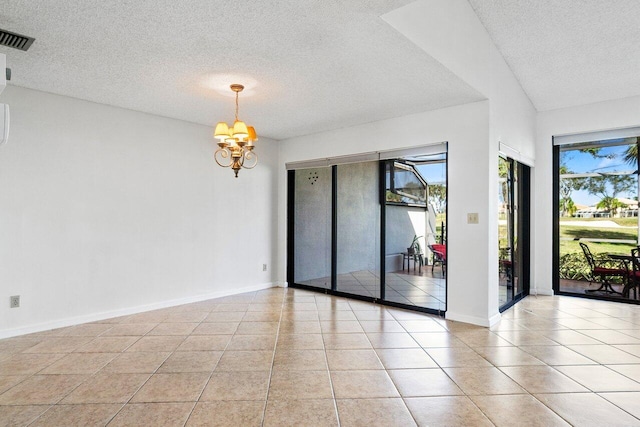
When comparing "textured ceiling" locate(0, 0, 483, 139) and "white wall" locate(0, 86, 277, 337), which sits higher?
"textured ceiling" locate(0, 0, 483, 139)

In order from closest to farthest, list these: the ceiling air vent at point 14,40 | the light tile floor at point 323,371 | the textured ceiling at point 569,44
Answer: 1. the light tile floor at point 323,371
2. the ceiling air vent at point 14,40
3. the textured ceiling at point 569,44

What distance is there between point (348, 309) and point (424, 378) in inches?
79.6

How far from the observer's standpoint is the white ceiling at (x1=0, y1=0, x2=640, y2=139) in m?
2.42

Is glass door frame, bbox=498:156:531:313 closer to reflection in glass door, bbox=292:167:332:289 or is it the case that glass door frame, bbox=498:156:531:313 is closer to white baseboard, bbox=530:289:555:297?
white baseboard, bbox=530:289:555:297

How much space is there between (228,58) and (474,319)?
360 cm

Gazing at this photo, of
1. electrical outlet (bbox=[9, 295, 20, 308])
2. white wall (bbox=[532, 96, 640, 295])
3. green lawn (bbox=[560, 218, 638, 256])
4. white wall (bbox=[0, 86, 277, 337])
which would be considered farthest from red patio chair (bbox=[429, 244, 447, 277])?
electrical outlet (bbox=[9, 295, 20, 308])

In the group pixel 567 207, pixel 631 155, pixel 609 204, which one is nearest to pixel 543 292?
pixel 567 207

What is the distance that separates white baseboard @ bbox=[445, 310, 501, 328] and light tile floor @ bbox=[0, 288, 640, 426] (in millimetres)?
103

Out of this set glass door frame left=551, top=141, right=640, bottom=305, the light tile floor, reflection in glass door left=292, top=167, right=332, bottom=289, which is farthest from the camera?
reflection in glass door left=292, top=167, right=332, bottom=289

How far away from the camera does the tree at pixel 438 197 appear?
14.4 ft

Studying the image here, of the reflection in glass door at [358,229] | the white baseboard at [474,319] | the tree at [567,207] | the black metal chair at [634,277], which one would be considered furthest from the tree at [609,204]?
the reflection in glass door at [358,229]

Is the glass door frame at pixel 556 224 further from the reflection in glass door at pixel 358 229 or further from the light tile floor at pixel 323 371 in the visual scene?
the reflection in glass door at pixel 358 229

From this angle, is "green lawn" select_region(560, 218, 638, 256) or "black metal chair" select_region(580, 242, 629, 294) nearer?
"black metal chair" select_region(580, 242, 629, 294)

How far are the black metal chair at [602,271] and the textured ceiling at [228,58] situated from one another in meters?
3.44
